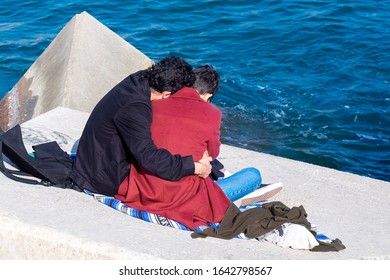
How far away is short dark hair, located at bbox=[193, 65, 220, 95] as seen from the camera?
553 cm

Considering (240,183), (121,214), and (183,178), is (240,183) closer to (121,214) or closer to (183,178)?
(183,178)

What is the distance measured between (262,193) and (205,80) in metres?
0.95

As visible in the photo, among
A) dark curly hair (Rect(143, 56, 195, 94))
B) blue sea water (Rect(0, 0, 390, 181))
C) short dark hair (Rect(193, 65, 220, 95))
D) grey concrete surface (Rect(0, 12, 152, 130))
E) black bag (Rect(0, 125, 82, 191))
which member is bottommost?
blue sea water (Rect(0, 0, 390, 181))

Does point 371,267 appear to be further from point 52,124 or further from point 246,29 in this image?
point 246,29

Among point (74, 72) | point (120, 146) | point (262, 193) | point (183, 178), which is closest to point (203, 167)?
point (183, 178)

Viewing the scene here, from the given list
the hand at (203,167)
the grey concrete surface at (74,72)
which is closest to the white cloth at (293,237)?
→ the hand at (203,167)

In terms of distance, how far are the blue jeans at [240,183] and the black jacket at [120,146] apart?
2.14ft

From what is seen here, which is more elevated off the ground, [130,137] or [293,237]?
[130,137]

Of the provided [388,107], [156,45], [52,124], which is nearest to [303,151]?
[388,107]

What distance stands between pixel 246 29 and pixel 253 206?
845cm

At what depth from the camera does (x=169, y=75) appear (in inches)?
205

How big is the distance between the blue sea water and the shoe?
3.34 meters

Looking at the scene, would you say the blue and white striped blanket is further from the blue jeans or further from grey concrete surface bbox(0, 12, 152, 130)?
grey concrete surface bbox(0, 12, 152, 130)

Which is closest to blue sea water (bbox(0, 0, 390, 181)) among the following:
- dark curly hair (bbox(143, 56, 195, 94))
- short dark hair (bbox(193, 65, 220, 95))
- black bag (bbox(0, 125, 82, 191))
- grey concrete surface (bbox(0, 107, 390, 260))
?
grey concrete surface (bbox(0, 107, 390, 260))
